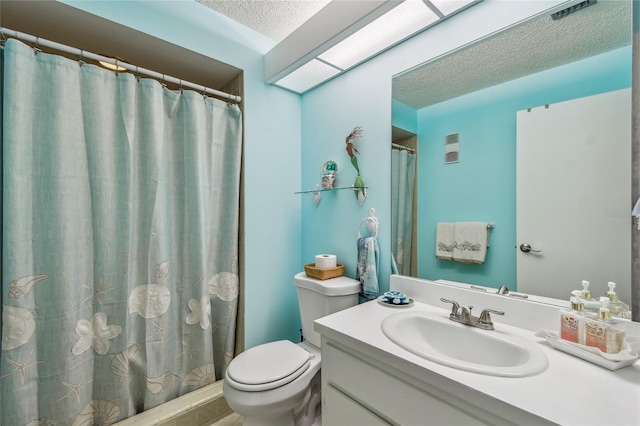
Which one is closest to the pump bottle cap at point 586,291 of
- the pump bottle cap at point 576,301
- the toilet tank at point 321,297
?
the pump bottle cap at point 576,301

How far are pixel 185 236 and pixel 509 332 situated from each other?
1.63 m

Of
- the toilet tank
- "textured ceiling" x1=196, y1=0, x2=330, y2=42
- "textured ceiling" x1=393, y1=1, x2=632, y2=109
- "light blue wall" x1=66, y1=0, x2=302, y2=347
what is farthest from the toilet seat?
"textured ceiling" x1=196, y1=0, x2=330, y2=42

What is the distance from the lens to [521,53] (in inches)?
42.1

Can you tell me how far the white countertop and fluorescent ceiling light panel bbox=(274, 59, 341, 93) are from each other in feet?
4.95

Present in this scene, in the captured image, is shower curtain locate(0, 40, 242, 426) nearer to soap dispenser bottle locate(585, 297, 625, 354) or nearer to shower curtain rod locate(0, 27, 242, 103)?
shower curtain rod locate(0, 27, 242, 103)

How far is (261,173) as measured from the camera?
1810 mm

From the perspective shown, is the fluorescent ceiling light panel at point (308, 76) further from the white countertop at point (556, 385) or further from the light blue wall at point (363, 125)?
the white countertop at point (556, 385)

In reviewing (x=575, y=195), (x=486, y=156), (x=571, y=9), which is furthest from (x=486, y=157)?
(x=571, y=9)

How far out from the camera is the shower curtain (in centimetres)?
112

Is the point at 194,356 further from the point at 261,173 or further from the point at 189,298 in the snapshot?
the point at 261,173

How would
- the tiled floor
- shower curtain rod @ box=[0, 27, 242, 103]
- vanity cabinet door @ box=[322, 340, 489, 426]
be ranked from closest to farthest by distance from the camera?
vanity cabinet door @ box=[322, 340, 489, 426] < shower curtain rod @ box=[0, 27, 242, 103] < the tiled floor

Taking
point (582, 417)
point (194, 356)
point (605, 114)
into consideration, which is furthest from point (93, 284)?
point (605, 114)

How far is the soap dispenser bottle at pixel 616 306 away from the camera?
86cm

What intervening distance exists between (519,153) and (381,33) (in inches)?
34.7
